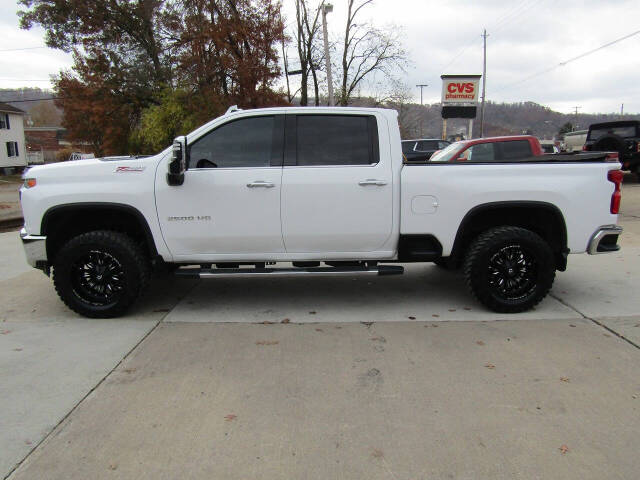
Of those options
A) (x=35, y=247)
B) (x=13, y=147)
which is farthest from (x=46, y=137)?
(x=35, y=247)

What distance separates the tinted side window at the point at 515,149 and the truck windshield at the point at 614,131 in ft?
29.0

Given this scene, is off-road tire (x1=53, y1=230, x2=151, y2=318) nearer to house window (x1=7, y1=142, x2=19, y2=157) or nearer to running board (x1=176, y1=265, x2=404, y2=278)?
running board (x1=176, y1=265, x2=404, y2=278)

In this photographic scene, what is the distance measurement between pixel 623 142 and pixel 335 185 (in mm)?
15205

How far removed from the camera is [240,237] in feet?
15.4

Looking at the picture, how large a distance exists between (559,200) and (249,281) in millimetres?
3634

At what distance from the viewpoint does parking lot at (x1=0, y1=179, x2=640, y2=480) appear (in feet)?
8.54

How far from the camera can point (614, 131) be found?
658 inches

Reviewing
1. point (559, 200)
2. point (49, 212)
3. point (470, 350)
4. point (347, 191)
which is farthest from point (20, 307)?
point (559, 200)

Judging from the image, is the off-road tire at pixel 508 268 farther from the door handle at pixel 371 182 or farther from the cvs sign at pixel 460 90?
the cvs sign at pixel 460 90

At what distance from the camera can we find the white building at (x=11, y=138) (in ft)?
153

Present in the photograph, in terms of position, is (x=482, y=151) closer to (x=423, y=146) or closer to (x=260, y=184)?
(x=260, y=184)

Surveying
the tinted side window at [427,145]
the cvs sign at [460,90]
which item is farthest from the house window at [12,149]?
the tinted side window at [427,145]

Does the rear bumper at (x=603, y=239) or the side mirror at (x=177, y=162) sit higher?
the side mirror at (x=177, y=162)

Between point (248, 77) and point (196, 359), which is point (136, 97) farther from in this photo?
point (196, 359)
